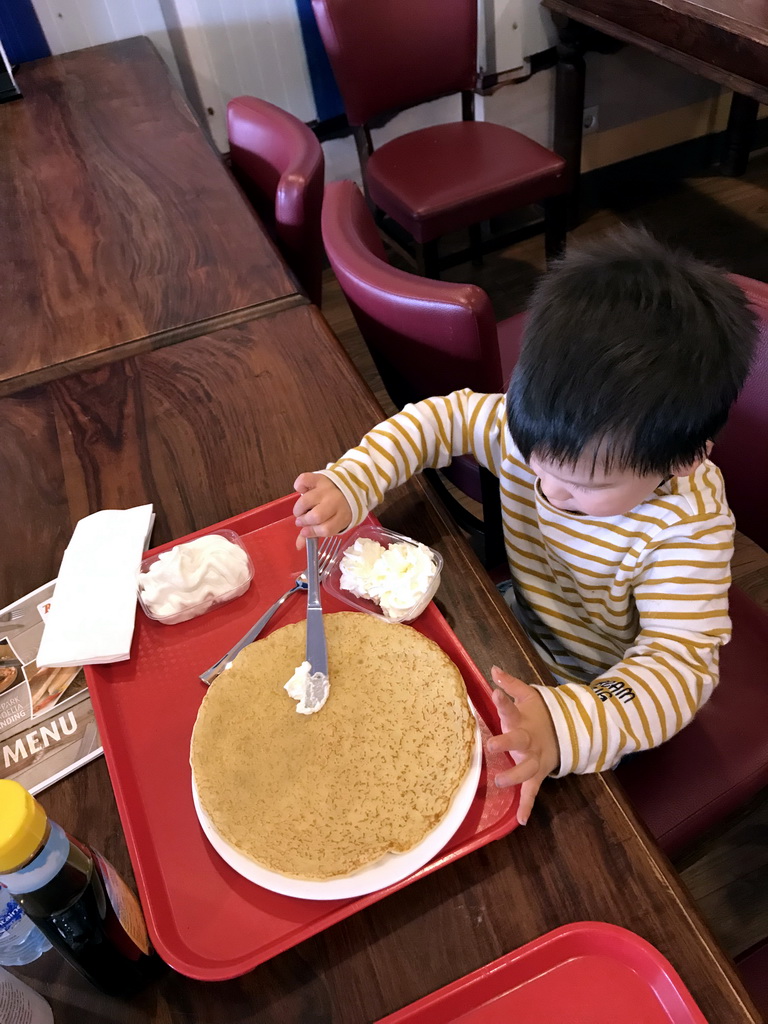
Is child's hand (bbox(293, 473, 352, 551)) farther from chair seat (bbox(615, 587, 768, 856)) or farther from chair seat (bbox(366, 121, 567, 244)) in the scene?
chair seat (bbox(366, 121, 567, 244))

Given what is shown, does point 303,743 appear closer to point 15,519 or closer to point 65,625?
point 65,625

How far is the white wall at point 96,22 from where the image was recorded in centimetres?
218

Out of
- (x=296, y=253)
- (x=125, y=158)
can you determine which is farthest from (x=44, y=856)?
(x=125, y=158)

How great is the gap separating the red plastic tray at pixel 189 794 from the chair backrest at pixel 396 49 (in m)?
1.94

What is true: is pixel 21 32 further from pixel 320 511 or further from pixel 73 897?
pixel 73 897

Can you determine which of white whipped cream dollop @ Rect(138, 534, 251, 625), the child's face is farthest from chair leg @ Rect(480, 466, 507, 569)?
white whipped cream dollop @ Rect(138, 534, 251, 625)

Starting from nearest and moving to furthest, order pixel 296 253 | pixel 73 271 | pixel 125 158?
pixel 73 271 → pixel 296 253 → pixel 125 158

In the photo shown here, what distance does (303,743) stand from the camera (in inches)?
24.8

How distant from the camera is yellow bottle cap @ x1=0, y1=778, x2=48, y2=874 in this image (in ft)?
1.37

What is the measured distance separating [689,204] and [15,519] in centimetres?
296

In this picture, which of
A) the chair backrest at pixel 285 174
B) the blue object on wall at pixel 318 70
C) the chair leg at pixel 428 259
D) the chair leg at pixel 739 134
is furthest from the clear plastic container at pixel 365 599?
the chair leg at pixel 739 134

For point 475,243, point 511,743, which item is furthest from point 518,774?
point 475,243

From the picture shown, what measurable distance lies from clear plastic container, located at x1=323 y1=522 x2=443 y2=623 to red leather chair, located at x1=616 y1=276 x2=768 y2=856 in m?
0.38

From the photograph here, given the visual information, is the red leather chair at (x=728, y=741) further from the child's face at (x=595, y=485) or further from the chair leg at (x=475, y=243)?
the chair leg at (x=475, y=243)
